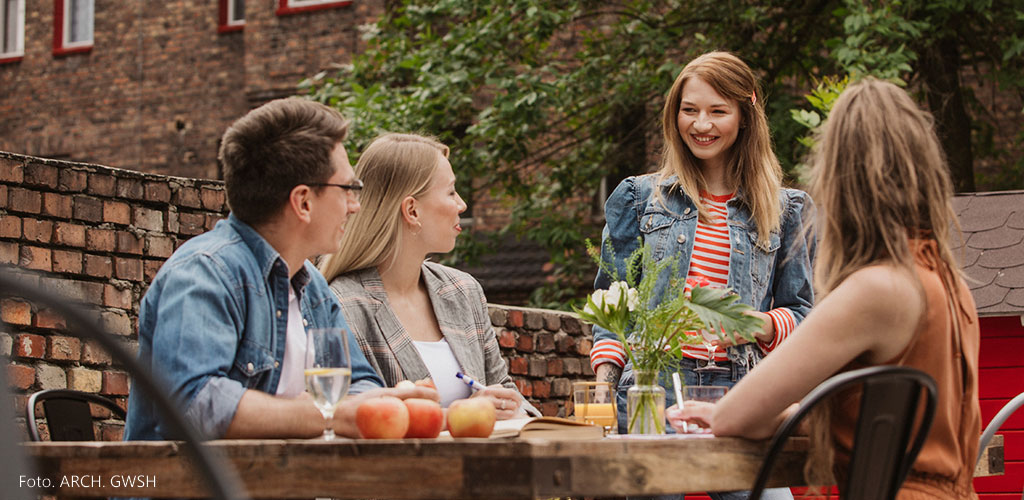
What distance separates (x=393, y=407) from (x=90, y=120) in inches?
616

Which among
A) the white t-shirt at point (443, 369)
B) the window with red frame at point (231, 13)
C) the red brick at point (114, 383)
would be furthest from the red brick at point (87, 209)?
the window with red frame at point (231, 13)

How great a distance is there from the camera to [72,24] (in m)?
17.0

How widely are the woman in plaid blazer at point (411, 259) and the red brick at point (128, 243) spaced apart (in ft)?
4.39

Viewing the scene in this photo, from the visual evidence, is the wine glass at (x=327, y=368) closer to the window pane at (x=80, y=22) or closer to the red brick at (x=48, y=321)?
the red brick at (x=48, y=321)

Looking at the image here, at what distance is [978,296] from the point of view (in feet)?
17.8

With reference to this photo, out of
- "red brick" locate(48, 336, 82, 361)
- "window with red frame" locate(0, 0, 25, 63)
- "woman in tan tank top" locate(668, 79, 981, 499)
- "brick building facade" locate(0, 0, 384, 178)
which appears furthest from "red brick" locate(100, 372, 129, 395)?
"window with red frame" locate(0, 0, 25, 63)

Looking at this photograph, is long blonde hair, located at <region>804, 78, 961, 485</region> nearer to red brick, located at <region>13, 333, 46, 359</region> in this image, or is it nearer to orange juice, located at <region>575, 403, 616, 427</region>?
orange juice, located at <region>575, 403, 616, 427</region>

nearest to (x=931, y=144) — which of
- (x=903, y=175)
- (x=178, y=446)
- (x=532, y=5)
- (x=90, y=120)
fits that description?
(x=903, y=175)

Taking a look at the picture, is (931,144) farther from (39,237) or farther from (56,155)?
(56,155)

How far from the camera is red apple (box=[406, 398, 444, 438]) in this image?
6.59ft

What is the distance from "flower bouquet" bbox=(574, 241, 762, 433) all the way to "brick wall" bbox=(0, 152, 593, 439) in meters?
2.12

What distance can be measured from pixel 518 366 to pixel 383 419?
12.3 ft

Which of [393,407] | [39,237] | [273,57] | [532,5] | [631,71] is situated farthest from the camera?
[273,57]

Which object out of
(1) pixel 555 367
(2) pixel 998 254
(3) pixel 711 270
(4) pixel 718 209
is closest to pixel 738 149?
(4) pixel 718 209
